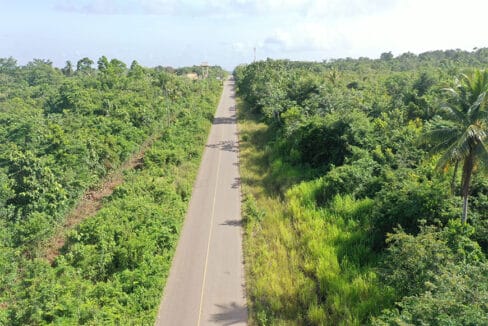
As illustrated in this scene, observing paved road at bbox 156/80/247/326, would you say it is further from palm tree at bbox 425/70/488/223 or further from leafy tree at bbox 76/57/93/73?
leafy tree at bbox 76/57/93/73

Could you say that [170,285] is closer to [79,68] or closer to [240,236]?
[240,236]

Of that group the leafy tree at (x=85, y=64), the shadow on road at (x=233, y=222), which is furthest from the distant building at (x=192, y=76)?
the shadow on road at (x=233, y=222)

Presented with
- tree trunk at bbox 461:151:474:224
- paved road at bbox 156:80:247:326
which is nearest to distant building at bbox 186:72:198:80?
paved road at bbox 156:80:247:326

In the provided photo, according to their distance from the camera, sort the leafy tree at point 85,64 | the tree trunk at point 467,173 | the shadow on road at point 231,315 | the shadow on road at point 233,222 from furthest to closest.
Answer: the leafy tree at point 85,64 < the shadow on road at point 233,222 < the shadow on road at point 231,315 < the tree trunk at point 467,173

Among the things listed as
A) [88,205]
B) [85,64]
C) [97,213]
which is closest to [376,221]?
[97,213]

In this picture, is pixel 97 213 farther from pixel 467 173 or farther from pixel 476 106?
pixel 476 106

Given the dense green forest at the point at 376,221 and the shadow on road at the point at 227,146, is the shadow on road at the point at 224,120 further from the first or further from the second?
the dense green forest at the point at 376,221

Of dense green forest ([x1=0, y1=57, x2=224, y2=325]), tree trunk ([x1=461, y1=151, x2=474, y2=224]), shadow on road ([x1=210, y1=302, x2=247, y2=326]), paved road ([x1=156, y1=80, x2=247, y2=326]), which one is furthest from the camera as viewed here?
paved road ([x1=156, y1=80, x2=247, y2=326])
